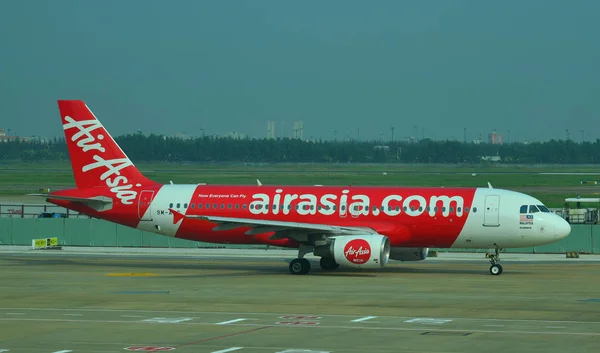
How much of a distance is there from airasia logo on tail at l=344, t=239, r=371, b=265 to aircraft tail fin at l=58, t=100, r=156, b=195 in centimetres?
1171

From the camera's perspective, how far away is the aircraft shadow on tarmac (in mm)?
45406

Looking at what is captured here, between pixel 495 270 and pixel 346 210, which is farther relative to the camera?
pixel 346 210

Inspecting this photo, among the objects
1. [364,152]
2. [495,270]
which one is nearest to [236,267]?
[495,270]

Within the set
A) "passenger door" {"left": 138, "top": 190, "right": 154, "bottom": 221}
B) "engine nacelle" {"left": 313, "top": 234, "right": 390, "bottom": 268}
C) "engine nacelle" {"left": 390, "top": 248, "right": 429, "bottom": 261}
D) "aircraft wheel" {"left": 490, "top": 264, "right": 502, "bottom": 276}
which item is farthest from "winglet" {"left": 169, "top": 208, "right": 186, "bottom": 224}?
"aircraft wheel" {"left": 490, "top": 264, "right": 502, "bottom": 276}

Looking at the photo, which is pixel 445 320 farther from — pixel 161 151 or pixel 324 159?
pixel 324 159

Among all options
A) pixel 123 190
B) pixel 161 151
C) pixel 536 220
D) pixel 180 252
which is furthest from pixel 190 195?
pixel 161 151

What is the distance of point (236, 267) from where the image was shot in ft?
161

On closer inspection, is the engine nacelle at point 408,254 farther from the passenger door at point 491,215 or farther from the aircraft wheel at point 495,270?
the passenger door at point 491,215

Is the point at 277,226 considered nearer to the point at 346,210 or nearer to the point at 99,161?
the point at 346,210

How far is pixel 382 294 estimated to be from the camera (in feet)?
118

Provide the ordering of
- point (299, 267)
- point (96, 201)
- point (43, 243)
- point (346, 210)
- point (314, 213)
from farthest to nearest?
point (43, 243), point (96, 201), point (314, 213), point (346, 210), point (299, 267)

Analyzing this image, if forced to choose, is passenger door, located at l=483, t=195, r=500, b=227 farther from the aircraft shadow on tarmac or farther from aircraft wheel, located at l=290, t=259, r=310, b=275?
aircraft wheel, located at l=290, t=259, r=310, b=275

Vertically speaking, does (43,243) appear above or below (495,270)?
below

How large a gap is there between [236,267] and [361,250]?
8.48m
